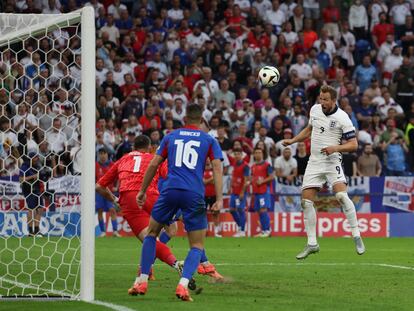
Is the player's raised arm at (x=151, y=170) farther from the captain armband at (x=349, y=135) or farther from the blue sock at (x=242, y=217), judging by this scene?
the blue sock at (x=242, y=217)

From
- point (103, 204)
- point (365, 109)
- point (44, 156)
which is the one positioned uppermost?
point (365, 109)

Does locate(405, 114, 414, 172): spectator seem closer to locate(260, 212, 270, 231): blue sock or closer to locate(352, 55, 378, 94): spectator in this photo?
locate(352, 55, 378, 94): spectator

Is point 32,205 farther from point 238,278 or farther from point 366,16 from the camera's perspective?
point 366,16

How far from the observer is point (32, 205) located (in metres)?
18.4

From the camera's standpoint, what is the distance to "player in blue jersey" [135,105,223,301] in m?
10.7

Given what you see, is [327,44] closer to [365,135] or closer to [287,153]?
[365,135]

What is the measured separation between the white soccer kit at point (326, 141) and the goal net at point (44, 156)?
338 centimetres

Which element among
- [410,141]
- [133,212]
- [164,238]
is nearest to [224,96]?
[410,141]

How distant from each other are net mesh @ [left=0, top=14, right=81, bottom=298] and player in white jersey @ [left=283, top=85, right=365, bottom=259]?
3.32 metres

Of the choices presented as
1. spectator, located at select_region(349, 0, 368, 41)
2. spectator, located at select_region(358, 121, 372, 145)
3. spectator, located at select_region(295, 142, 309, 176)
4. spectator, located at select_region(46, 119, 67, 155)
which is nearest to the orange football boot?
spectator, located at select_region(46, 119, 67, 155)

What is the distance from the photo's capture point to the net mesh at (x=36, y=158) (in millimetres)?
12086

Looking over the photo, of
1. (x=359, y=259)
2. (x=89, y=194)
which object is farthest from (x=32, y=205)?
(x=89, y=194)

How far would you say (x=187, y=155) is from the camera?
10789 millimetres

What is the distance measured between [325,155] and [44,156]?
4.01 meters
